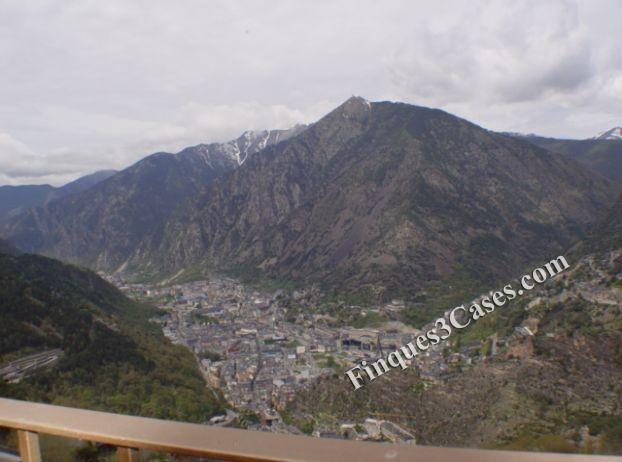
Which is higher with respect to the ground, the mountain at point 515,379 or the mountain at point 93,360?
the mountain at point 93,360

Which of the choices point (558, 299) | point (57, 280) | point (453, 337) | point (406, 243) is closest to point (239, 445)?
point (558, 299)

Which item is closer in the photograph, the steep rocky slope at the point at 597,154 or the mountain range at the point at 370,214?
the mountain range at the point at 370,214

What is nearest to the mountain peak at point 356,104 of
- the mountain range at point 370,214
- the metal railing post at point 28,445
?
the mountain range at point 370,214

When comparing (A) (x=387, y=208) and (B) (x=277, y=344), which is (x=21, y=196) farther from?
(B) (x=277, y=344)

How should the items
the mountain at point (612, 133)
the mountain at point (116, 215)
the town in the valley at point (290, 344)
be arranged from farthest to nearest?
the mountain at point (612, 133) → the mountain at point (116, 215) → the town in the valley at point (290, 344)

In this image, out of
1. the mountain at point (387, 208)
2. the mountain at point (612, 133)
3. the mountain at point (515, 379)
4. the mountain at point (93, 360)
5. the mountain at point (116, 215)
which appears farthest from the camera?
the mountain at point (612, 133)

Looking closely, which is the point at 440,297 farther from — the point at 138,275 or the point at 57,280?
the point at 138,275

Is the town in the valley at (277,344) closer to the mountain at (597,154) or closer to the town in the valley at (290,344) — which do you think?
the town in the valley at (290,344)
